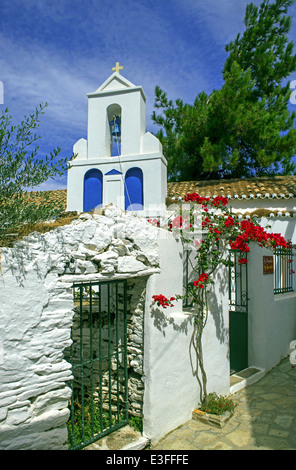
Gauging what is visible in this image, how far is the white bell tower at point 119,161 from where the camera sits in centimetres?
595

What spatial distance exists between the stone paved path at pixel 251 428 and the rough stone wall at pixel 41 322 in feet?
5.16

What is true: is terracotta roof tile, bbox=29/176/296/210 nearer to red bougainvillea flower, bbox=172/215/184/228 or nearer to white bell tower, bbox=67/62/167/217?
white bell tower, bbox=67/62/167/217

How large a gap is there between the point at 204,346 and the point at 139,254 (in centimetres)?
180

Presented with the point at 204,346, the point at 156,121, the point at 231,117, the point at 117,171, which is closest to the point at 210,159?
the point at 231,117

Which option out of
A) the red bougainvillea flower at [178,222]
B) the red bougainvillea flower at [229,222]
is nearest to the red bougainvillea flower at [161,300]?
the red bougainvillea flower at [178,222]

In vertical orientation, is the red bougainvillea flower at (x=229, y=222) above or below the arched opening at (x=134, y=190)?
below

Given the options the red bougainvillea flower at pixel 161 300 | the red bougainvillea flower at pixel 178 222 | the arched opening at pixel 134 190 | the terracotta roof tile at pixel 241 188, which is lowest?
the red bougainvillea flower at pixel 161 300

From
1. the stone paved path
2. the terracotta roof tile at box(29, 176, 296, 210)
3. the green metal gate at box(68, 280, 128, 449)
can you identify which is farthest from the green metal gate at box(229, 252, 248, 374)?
the terracotta roof tile at box(29, 176, 296, 210)

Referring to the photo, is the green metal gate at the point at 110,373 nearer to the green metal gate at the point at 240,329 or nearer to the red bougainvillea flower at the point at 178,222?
the red bougainvillea flower at the point at 178,222

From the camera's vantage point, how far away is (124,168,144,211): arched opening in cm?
602

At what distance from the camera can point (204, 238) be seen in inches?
189

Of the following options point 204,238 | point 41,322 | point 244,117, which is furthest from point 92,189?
point 244,117

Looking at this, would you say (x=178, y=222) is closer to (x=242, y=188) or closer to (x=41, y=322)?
(x=41, y=322)
